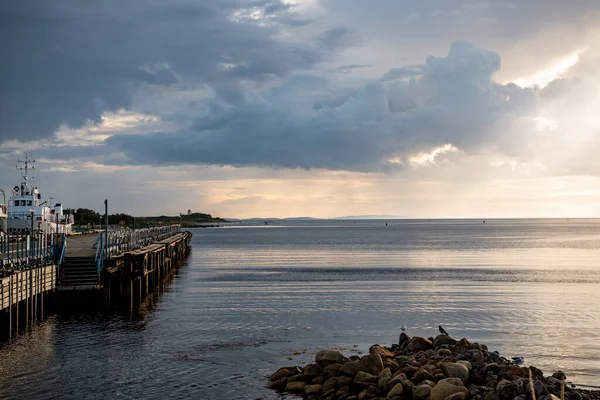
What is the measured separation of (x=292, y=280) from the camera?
46.7 metres

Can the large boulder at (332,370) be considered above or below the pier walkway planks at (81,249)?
below

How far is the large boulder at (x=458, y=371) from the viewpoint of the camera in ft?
51.3

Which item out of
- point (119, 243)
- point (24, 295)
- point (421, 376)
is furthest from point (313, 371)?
point (119, 243)

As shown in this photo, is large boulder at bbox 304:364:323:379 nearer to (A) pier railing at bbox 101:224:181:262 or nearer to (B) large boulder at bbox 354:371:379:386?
(B) large boulder at bbox 354:371:379:386

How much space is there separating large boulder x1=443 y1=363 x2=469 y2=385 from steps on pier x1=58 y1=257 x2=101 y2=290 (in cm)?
1954

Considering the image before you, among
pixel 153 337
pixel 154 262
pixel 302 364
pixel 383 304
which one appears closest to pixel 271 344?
pixel 302 364

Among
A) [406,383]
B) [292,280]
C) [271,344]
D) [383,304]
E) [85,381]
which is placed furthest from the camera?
[292,280]

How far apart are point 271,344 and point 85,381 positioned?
7.31 metres

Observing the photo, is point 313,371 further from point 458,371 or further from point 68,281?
point 68,281

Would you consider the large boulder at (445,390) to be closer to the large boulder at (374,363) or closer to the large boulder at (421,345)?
the large boulder at (374,363)

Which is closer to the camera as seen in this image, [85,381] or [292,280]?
[85,381]

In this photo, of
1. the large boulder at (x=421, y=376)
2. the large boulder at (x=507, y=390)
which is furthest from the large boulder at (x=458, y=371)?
the large boulder at (x=507, y=390)

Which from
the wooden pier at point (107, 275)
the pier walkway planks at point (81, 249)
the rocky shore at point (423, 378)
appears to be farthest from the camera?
the pier walkway planks at point (81, 249)

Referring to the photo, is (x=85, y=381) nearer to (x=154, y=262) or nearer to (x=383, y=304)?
(x=383, y=304)
